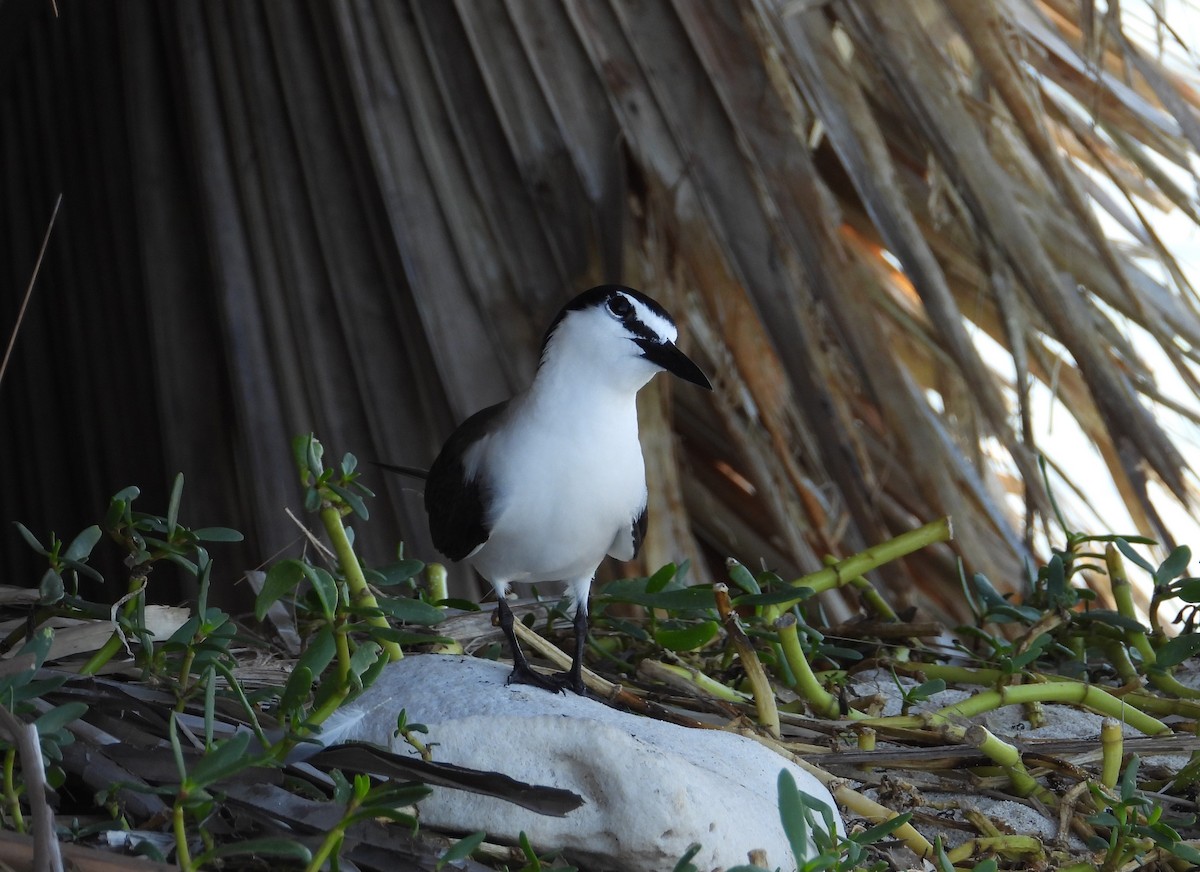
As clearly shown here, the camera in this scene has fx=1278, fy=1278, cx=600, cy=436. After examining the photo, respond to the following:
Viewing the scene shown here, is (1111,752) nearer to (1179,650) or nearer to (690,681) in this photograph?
(1179,650)

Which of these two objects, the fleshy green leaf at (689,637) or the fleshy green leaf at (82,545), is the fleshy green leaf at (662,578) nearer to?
the fleshy green leaf at (689,637)

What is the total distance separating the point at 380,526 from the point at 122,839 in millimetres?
1219

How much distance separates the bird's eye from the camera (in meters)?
1.51

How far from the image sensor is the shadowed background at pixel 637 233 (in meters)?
1.79

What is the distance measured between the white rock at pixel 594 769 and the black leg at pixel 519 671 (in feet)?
0.25

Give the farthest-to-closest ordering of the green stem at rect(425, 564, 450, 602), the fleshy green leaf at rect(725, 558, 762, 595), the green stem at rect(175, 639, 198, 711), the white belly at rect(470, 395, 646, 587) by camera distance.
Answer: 1. the white belly at rect(470, 395, 646, 587)
2. the green stem at rect(425, 564, 450, 602)
3. the fleshy green leaf at rect(725, 558, 762, 595)
4. the green stem at rect(175, 639, 198, 711)

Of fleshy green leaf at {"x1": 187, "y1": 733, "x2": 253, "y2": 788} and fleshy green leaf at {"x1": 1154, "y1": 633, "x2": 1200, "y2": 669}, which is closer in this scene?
fleshy green leaf at {"x1": 187, "y1": 733, "x2": 253, "y2": 788}

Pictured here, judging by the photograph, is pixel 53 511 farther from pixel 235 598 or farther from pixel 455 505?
pixel 455 505

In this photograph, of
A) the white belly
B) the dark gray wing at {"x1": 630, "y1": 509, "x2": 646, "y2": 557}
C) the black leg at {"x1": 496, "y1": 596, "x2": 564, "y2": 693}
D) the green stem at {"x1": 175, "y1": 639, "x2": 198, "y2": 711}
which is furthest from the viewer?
the dark gray wing at {"x1": 630, "y1": 509, "x2": 646, "y2": 557}

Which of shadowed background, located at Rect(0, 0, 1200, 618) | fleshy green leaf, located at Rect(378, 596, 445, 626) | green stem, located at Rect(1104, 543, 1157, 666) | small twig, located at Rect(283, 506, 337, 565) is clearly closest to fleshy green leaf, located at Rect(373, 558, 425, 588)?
small twig, located at Rect(283, 506, 337, 565)

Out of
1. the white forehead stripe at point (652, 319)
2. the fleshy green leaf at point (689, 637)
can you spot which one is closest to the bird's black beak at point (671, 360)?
the white forehead stripe at point (652, 319)

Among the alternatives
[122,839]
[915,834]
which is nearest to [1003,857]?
[915,834]

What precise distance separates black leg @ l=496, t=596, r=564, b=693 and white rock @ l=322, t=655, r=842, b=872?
0.08 meters

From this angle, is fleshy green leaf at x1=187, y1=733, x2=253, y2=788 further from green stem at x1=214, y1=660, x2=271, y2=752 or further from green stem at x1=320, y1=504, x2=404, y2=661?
green stem at x1=320, y1=504, x2=404, y2=661
